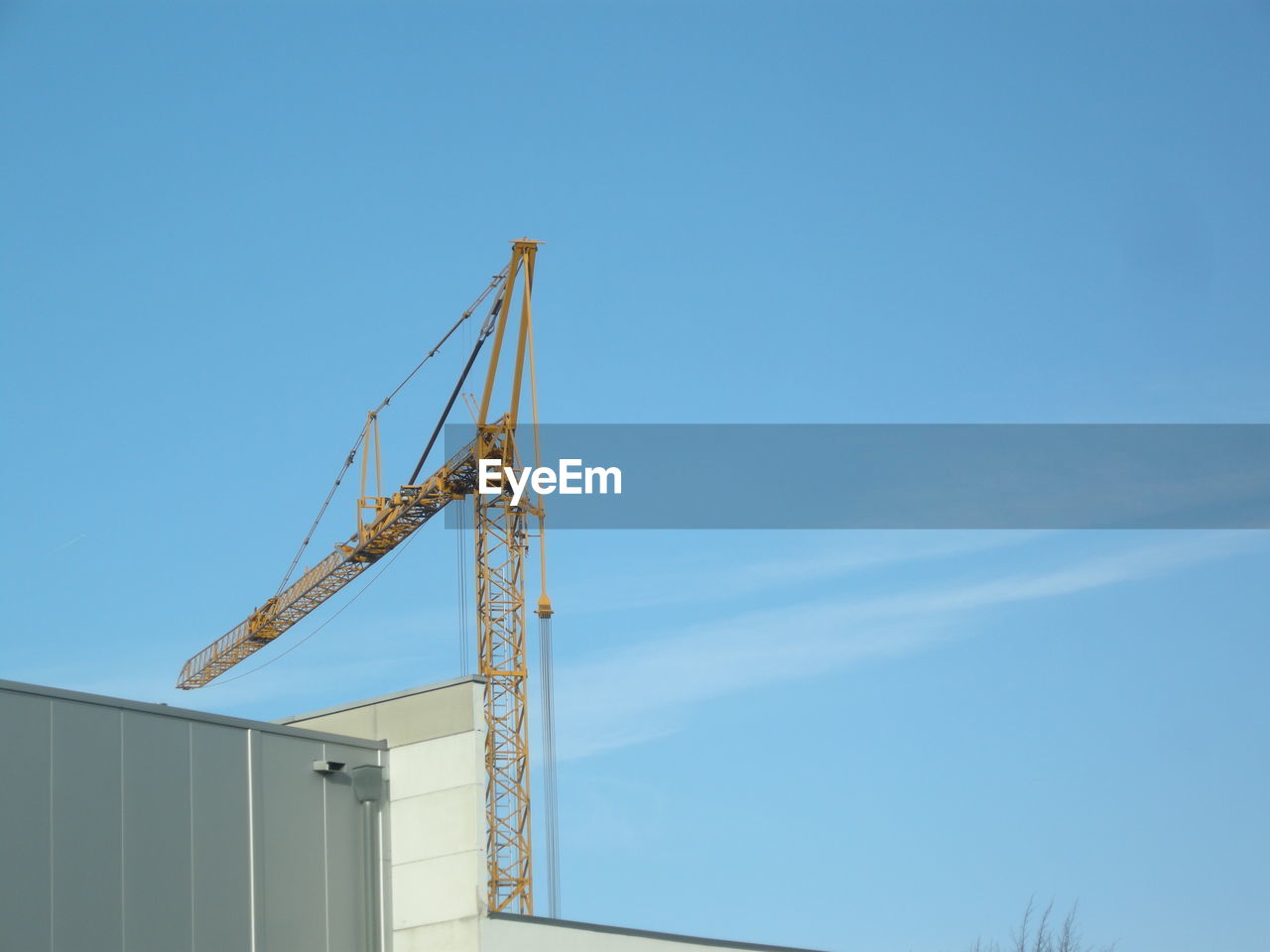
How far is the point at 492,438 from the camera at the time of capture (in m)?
69.2

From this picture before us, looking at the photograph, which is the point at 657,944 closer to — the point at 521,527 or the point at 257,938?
the point at 257,938

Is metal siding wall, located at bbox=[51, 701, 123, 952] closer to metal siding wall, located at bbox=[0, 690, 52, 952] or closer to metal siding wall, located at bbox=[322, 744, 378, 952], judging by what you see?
metal siding wall, located at bbox=[0, 690, 52, 952]

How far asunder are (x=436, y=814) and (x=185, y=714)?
3.37m

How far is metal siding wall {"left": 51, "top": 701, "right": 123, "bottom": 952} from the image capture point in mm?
14617

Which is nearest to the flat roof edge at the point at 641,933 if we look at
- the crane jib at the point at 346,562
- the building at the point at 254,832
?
the building at the point at 254,832

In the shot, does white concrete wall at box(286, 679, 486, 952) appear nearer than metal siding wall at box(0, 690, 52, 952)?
No

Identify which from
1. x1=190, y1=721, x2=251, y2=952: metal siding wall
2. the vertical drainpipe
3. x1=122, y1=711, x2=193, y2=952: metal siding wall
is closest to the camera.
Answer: x1=122, y1=711, x2=193, y2=952: metal siding wall

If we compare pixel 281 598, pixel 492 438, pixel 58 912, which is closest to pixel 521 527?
pixel 492 438

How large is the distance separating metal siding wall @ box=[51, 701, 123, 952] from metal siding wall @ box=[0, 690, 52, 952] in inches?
4.6

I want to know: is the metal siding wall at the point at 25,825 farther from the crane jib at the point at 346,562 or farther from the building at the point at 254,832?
the crane jib at the point at 346,562

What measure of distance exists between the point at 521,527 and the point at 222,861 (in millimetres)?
52953

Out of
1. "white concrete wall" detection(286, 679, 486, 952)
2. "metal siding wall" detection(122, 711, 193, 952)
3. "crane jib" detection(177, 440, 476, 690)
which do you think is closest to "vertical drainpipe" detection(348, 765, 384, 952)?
"white concrete wall" detection(286, 679, 486, 952)

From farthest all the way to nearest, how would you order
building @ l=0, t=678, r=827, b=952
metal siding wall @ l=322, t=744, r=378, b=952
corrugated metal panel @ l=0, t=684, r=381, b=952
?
metal siding wall @ l=322, t=744, r=378, b=952 → building @ l=0, t=678, r=827, b=952 → corrugated metal panel @ l=0, t=684, r=381, b=952

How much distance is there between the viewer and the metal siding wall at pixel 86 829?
14617 mm
